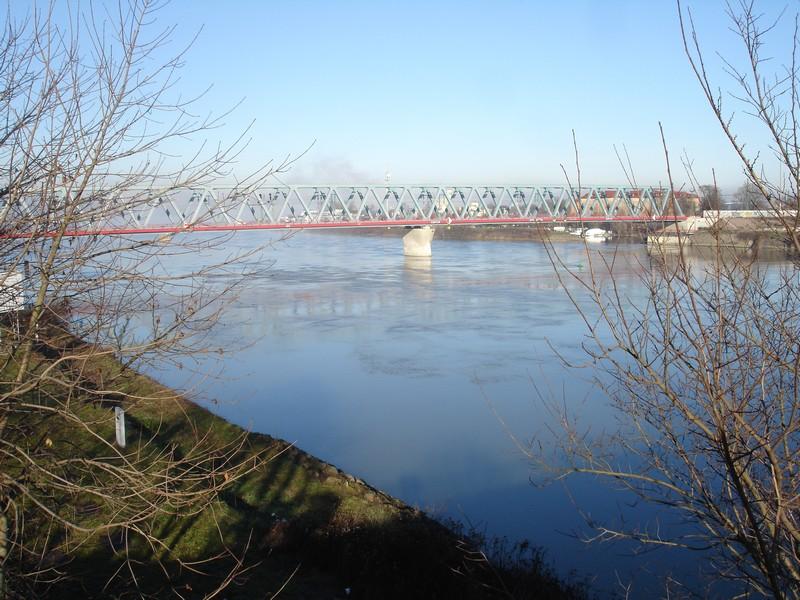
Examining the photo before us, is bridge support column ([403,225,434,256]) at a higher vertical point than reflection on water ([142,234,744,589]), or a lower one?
higher

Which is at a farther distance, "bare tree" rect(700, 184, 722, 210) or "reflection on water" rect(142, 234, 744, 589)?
"reflection on water" rect(142, 234, 744, 589)

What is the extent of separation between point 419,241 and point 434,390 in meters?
29.7

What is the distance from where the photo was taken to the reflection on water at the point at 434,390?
755cm

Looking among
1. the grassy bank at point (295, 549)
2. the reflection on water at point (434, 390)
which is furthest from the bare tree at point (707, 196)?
the grassy bank at point (295, 549)

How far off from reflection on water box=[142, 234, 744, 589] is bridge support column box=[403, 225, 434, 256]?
50.9ft

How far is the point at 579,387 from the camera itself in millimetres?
11711

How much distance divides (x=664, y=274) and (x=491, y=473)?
619 cm

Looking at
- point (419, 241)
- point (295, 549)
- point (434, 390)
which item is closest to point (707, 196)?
point (295, 549)

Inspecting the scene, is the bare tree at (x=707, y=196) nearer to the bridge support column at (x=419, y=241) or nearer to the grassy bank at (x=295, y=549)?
the grassy bank at (x=295, y=549)

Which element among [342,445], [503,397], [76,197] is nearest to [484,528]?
[342,445]

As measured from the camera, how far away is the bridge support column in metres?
41.2

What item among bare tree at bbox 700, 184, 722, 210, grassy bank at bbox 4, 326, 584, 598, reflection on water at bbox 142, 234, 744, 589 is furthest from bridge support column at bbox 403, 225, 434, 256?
bare tree at bbox 700, 184, 722, 210

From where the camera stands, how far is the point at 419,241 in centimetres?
4141

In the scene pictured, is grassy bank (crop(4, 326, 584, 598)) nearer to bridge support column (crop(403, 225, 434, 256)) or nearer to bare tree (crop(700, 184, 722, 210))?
bare tree (crop(700, 184, 722, 210))
